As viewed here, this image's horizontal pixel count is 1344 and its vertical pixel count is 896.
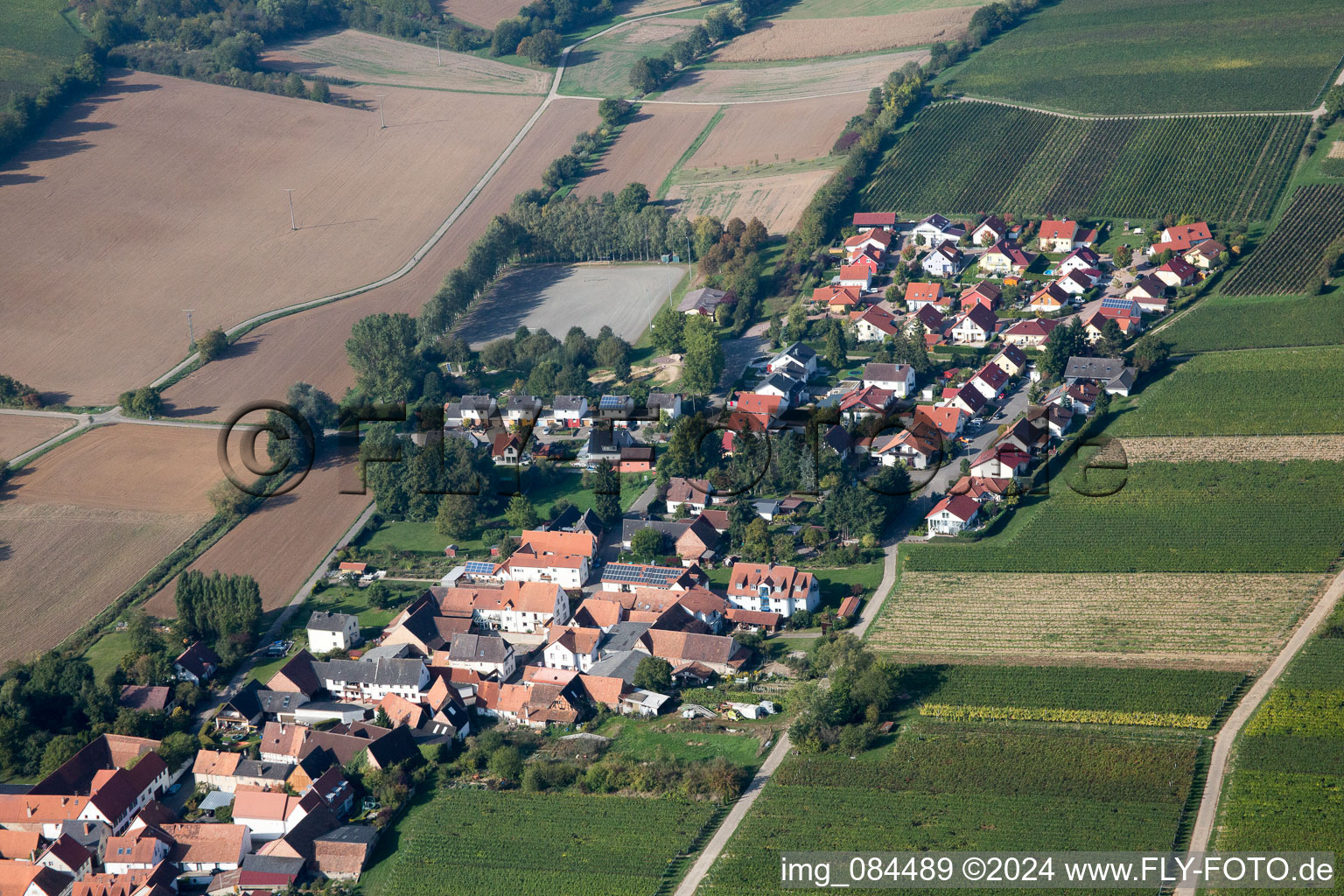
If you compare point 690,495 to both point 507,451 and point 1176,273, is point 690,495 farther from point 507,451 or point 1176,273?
point 1176,273

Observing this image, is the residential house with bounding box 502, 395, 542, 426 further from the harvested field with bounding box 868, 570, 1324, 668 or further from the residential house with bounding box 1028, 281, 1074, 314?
the residential house with bounding box 1028, 281, 1074, 314

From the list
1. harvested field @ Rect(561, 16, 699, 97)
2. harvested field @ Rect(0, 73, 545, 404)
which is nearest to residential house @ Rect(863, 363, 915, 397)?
harvested field @ Rect(0, 73, 545, 404)

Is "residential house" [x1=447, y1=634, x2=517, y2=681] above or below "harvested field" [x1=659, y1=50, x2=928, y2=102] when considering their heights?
below

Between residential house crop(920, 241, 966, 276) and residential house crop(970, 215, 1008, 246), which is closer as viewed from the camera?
residential house crop(920, 241, 966, 276)

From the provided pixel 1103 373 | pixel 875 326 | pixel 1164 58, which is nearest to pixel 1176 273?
pixel 1103 373

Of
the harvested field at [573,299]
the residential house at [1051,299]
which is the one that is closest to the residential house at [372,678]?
the harvested field at [573,299]

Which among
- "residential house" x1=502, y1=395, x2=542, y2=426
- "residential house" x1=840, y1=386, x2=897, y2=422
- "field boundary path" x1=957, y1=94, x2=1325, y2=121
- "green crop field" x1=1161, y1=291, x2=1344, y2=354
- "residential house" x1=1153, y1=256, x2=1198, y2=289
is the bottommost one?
"residential house" x1=502, y1=395, x2=542, y2=426
